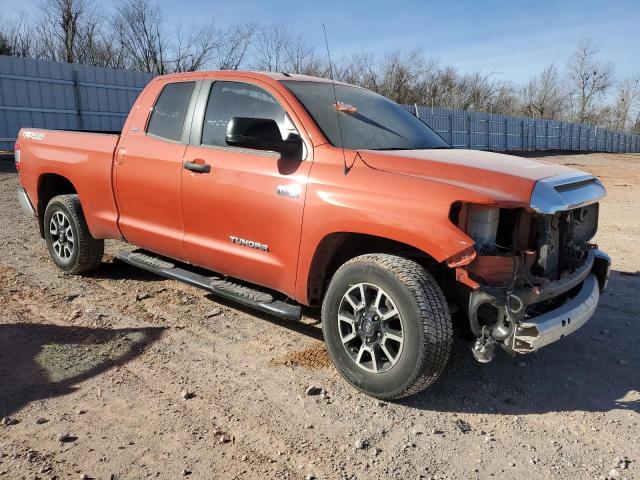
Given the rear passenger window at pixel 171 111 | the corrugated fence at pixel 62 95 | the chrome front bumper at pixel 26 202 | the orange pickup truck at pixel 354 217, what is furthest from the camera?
the corrugated fence at pixel 62 95

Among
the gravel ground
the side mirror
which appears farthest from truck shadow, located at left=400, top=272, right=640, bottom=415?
the side mirror

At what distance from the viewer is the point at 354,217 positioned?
3.32 meters

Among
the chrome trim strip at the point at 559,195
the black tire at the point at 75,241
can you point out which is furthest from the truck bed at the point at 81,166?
the chrome trim strip at the point at 559,195

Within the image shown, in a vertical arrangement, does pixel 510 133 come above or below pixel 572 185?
below

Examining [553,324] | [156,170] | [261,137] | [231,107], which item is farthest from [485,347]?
[156,170]

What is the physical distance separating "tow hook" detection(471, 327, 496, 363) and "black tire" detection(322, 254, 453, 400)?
158mm

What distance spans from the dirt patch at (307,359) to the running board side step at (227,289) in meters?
0.32

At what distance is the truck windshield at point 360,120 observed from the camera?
12.6ft

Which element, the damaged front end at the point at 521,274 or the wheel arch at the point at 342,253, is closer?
the damaged front end at the point at 521,274

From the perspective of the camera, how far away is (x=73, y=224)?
5391 millimetres

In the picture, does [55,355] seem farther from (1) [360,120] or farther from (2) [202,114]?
(1) [360,120]

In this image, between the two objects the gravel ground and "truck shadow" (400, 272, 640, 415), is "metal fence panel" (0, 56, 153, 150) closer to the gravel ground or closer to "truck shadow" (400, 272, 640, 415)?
the gravel ground

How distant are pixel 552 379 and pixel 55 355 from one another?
3.33 m

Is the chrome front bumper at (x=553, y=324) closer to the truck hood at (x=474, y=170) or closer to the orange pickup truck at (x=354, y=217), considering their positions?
the orange pickup truck at (x=354, y=217)
